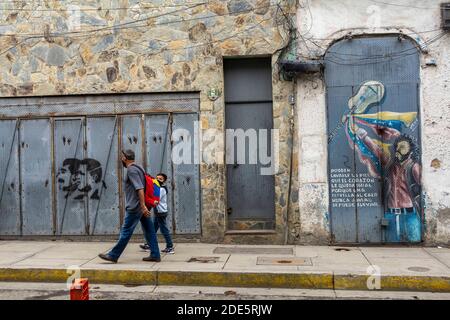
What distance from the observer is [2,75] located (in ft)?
35.8

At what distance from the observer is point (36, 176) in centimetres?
1085

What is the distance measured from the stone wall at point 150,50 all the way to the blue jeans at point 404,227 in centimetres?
187

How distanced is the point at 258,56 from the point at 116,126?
3186 millimetres

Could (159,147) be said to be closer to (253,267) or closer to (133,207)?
(133,207)

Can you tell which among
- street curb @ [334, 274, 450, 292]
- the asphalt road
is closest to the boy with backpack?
the asphalt road

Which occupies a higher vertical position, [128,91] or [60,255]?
[128,91]

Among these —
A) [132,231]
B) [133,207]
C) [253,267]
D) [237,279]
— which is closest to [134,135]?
[133,207]

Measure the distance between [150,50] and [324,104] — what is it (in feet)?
11.8

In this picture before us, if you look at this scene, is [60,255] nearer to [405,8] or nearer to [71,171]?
[71,171]

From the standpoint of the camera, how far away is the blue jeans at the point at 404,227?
9.93m

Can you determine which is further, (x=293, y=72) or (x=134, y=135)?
(x=134, y=135)

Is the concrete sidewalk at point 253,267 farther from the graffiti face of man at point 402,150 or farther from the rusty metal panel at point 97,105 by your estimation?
the rusty metal panel at point 97,105

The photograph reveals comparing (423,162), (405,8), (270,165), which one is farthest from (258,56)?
(423,162)

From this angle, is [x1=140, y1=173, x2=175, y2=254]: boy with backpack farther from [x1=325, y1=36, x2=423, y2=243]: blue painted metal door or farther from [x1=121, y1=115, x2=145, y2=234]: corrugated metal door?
[x1=325, y1=36, x2=423, y2=243]: blue painted metal door
